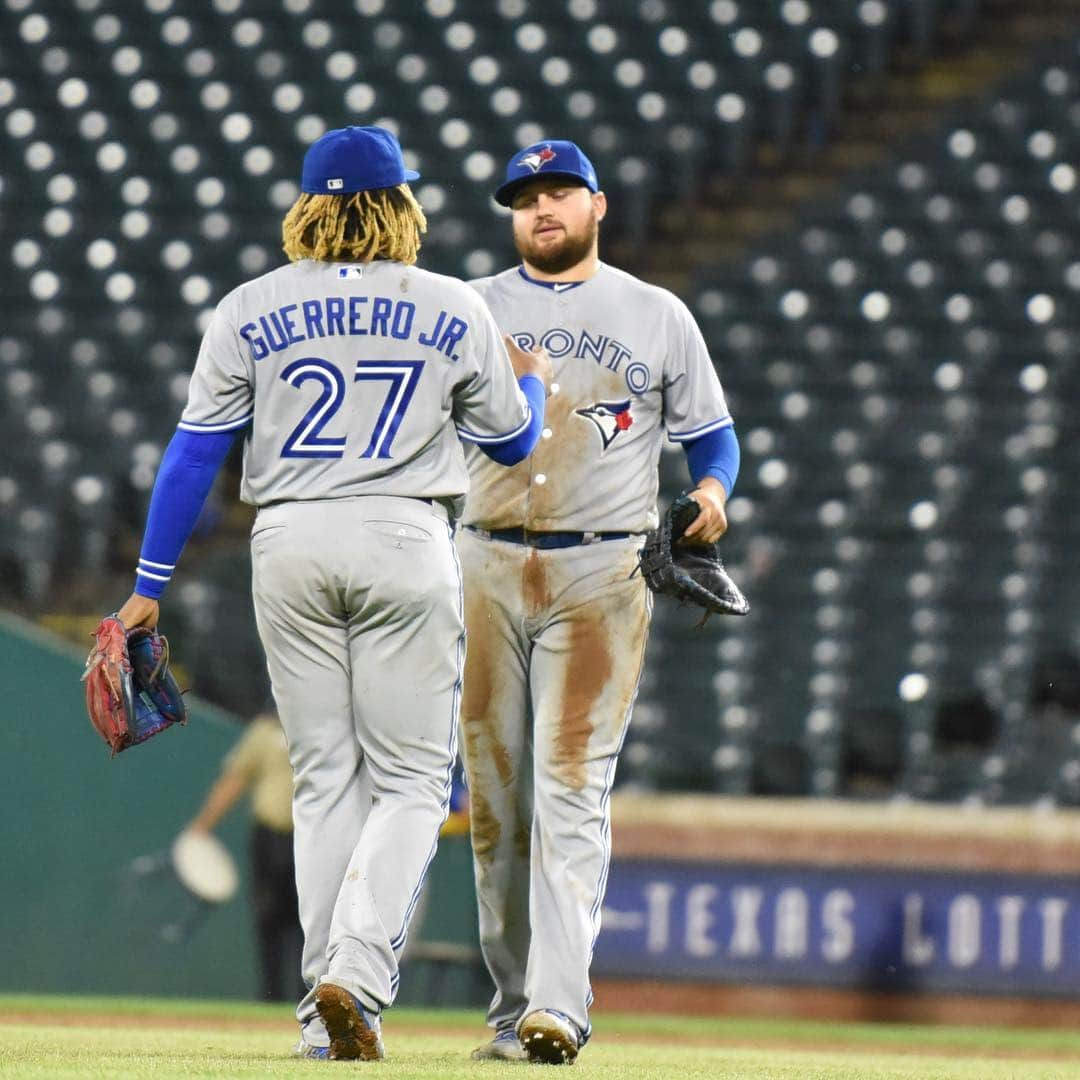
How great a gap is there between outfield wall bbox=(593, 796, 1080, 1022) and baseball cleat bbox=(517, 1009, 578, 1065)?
3.34 meters

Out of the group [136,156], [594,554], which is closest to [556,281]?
[594,554]

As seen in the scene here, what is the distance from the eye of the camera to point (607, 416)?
356cm

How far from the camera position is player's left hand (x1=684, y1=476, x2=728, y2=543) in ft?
11.2

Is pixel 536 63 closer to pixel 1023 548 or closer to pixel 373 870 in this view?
pixel 1023 548

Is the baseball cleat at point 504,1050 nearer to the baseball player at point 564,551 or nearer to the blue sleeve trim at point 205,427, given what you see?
the baseball player at point 564,551

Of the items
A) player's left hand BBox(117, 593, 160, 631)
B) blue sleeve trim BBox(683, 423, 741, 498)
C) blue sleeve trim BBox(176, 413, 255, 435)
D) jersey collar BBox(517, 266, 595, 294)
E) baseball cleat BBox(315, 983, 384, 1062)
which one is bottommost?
baseball cleat BBox(315, 983, 384, 1062)

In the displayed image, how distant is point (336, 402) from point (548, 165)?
0.70 metres

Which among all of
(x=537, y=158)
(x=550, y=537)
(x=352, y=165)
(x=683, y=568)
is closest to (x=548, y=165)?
(x=537, y=158)

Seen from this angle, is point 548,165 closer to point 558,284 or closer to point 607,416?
point 558,284

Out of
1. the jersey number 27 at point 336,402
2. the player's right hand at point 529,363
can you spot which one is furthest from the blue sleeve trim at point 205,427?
the player's right hand at point 529,363

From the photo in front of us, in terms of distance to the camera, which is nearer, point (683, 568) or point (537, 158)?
point (683, 568)

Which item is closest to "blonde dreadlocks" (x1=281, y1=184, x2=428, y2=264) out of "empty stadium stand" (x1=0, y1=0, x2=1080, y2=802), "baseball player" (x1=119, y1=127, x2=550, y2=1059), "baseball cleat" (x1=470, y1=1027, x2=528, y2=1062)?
"baseball player" (x1=119, y1=127, x2=550, y2=1059)

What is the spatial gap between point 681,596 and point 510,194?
2.69ft

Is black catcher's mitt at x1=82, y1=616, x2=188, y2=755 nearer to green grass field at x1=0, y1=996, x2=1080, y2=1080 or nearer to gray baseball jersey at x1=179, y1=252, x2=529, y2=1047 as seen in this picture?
gray baseball jersey at x1=179, y1=252, x2=529, y2=1047
